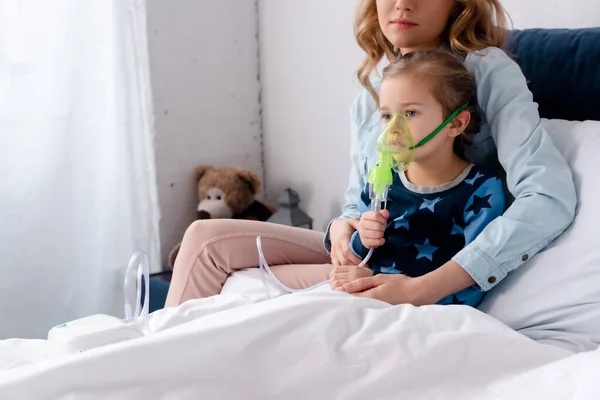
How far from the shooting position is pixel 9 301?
5.76 feet

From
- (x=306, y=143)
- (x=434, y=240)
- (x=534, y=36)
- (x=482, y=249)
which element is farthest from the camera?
(x=306, y=143)

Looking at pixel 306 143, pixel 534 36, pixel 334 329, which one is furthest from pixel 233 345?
pixel 306 143

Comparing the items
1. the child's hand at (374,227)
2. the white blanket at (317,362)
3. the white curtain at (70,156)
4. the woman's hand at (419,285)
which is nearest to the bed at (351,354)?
the white blanket at (317,362)

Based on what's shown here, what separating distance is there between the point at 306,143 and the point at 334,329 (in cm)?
132

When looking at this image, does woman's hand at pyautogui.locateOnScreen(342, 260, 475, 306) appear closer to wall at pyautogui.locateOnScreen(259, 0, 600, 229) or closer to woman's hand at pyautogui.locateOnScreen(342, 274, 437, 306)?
woman's hand at pyautogui.locateOnScreen(342, 274, 437, 306)

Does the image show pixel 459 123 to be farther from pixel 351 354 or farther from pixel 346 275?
pixel 351 354

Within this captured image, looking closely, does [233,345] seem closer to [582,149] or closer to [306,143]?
[582,149]

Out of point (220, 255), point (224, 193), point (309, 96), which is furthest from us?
point (309, 96)

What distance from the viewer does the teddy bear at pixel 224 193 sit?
194 centimetres

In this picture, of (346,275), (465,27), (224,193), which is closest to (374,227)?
(346,275)

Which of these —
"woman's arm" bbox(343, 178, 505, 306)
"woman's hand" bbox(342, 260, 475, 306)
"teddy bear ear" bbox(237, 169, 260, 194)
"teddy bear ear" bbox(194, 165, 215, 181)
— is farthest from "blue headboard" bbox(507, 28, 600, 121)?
"teddy bear ear" bbox(194, 165, 215, 181)

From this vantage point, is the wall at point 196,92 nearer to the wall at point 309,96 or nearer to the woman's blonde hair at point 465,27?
the wall at point 309,96

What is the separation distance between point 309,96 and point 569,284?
1222 mm

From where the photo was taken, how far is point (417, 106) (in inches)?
44.1
